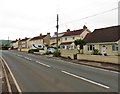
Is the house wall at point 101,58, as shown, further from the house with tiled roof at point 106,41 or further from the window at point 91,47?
the window at point 91,47

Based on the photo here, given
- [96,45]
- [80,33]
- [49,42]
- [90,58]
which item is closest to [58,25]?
[96,45]

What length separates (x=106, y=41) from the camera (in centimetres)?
5241

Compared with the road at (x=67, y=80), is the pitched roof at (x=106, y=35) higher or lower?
higher

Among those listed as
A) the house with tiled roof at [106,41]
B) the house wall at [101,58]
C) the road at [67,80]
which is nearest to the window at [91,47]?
the house with tiled roof at [106,41]

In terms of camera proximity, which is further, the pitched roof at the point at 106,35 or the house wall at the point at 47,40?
the house wall at the point at 47,40

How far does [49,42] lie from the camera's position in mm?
122812

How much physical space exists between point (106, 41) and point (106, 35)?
11.2 feet

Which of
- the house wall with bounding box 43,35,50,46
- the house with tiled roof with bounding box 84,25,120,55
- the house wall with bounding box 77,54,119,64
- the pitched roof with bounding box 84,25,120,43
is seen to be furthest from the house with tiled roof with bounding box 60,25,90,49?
the house wall with bounding box 77,54,119,64

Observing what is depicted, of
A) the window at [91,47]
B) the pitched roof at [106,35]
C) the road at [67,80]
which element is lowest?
the road at [67,80]

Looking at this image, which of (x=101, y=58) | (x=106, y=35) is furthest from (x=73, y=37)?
(x=101, y=58)

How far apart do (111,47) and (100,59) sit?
18656 mm

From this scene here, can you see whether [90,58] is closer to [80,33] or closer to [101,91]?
[101,91]

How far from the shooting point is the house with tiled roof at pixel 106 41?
5028 centimetres

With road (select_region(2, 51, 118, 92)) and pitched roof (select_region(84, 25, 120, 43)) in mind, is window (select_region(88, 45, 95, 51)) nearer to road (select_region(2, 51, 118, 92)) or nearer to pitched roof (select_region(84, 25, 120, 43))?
pitched roof (select_region(84, 25, 120, 43))
